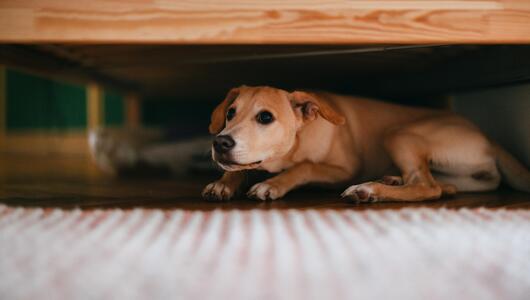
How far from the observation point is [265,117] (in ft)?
5.18

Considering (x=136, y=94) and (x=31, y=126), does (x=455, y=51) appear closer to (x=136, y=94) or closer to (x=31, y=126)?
(x=136, y=94)

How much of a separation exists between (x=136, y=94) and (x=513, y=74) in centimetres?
278

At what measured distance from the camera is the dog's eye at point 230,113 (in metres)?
1.63

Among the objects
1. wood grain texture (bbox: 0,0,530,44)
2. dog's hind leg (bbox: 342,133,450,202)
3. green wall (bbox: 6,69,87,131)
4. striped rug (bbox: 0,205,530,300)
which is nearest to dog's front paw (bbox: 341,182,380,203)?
dog's hind leg (bbox: 342,133,450,202)

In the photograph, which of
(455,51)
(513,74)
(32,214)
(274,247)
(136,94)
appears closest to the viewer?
(274,247)

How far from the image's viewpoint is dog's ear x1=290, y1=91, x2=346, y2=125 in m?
1.59

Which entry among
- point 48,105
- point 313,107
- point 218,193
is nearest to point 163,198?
point 218,193

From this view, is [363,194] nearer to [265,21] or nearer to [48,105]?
[265,21]

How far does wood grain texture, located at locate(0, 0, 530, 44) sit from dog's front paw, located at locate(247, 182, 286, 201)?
49 centimetres

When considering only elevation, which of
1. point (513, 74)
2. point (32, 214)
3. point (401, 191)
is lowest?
point (401, 191)

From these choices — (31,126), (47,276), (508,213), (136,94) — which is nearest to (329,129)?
(508,213)

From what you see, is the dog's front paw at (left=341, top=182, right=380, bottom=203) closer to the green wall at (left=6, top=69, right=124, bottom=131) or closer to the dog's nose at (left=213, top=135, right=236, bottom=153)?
the dog's nose at (left=213, top=135, right=236, bottom=153)

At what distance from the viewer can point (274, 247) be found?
864 mm

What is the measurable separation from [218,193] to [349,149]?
0.60 metres
